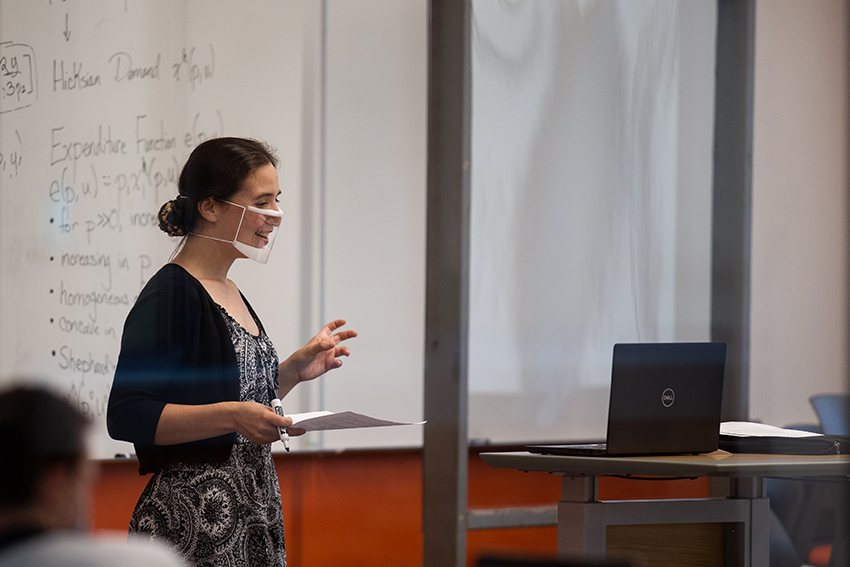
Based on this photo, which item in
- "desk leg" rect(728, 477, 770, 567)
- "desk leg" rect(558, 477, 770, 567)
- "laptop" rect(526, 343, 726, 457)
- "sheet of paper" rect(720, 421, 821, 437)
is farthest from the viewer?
"desk leg" rect(728, 477, 770, 567)

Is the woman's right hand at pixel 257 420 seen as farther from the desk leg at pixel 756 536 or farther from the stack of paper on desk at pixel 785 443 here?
the desk leg at pixel 756 536

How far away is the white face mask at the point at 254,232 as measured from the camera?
2615mm

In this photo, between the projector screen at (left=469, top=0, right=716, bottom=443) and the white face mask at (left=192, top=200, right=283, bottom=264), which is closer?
the white face mask at (left=192, top=200, right=283, bottom=264)

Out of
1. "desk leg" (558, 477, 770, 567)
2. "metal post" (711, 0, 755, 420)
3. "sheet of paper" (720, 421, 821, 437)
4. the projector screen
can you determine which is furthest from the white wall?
"sheet of paper" (720, 421, 821, 437)

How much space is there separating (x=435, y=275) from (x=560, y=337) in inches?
26.1

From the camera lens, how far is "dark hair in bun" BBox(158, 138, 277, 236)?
2623 mm

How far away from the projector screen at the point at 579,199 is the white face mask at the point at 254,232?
1.53 m

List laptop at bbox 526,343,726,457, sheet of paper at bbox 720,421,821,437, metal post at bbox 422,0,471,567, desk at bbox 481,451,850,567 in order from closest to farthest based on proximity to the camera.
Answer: desk at bbox 481,451,850,567
laptop at bbox 526,343,726,457
sheet of paper at bbox 720,421,821,437
metal post at bbox 422,0,471,567

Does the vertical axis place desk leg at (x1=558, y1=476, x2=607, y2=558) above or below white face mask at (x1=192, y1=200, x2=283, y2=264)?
below

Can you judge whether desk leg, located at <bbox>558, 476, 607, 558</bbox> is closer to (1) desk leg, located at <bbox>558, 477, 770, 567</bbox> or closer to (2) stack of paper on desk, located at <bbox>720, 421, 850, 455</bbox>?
(1) desk leg, located at <bbox>558, 477, 770, 567</bbox>

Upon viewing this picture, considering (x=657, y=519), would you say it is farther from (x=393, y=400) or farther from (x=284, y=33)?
(x=284, y=33)

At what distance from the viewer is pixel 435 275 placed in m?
3.95

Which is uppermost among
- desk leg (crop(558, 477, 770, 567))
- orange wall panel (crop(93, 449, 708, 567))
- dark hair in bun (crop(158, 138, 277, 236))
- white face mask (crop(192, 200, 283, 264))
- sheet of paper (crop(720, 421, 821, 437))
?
dark hair in bun (crop(158, 138, 277, 236))

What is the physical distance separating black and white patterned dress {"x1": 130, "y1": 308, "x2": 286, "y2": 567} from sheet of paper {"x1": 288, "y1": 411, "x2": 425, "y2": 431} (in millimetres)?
141
